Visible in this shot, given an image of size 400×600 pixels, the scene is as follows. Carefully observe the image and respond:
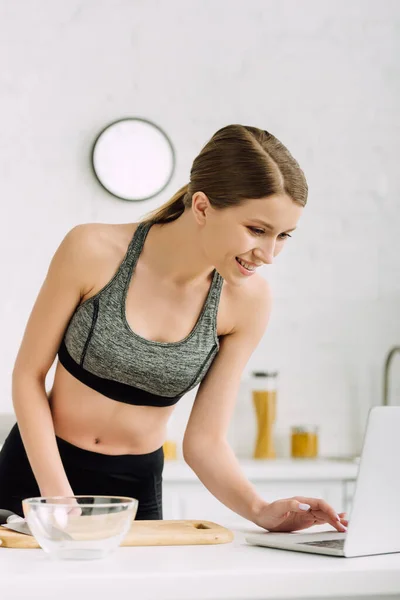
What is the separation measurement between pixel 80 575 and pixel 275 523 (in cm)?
55

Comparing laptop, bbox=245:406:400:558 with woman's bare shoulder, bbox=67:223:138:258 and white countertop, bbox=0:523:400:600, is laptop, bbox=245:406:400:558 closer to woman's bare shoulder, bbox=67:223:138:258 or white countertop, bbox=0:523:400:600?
white countertop, bbox=0:523:400:600

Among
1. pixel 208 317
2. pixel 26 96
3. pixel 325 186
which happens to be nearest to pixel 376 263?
pixel 325 186

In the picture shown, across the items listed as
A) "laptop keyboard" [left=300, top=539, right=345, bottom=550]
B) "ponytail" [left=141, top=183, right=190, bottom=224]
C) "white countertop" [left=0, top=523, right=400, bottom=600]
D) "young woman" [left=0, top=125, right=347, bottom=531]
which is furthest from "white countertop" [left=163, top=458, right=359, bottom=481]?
"white countertop" [left=0, top=523, right=400, bottom=600]

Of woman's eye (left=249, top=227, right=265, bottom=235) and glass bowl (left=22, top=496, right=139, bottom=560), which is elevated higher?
woman's eye (left=249, top=227, right=265, bottom=235)

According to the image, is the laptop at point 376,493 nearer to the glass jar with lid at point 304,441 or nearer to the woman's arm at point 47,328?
the woman's arm at point 47,328

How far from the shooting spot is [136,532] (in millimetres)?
1320

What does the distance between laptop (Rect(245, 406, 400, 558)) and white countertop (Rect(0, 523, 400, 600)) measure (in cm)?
3

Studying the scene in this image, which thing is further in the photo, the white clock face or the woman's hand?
the white clock face

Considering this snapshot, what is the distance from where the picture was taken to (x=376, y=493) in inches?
45.8

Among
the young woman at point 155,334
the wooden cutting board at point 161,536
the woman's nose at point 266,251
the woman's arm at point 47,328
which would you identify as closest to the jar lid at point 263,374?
the young woman at point 155,334

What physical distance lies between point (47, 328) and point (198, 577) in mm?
756

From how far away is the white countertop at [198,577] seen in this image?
0.98m

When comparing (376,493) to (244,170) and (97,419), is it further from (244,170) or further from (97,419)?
(97,419)

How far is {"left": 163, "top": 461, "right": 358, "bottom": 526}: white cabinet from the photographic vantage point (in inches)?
119
